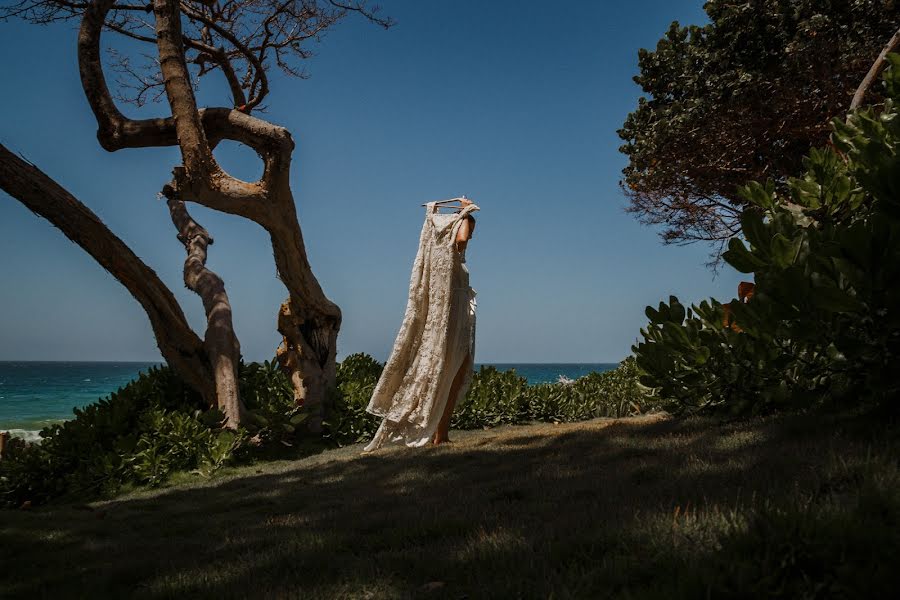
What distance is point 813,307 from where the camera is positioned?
3.16 metres

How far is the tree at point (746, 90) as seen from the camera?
38.8 feet

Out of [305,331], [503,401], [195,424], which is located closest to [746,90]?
[503,401]

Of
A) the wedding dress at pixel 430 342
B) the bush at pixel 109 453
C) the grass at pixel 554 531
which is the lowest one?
the bush at pixel 109 453

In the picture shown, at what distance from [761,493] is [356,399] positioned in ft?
27.8

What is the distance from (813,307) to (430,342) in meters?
4.70

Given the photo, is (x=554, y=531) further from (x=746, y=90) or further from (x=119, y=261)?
(x=746, y=90)

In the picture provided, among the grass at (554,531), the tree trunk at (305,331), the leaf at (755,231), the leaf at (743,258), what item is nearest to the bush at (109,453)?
the tree trunk at (305,331)

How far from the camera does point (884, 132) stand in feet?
13.2

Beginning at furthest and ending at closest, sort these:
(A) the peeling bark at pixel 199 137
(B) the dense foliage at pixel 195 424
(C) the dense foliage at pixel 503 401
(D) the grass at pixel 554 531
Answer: (C) the dense foliage at pixel 503 401 < (A) the peeling bark at pixel 199 137 < (B) the dense foliage at pixel 195 424 < (D) the grass at pixel 554 531

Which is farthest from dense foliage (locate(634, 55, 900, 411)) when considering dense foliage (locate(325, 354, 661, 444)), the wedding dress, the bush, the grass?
the bush

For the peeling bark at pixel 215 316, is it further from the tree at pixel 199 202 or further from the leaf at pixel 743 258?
the leaf at pixel 743 258

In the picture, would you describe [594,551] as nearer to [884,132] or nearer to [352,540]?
→ [352,540]

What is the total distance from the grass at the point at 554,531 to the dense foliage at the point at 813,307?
0.40 m

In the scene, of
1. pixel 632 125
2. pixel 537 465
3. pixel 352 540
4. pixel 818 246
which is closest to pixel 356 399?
pixel 537 465
